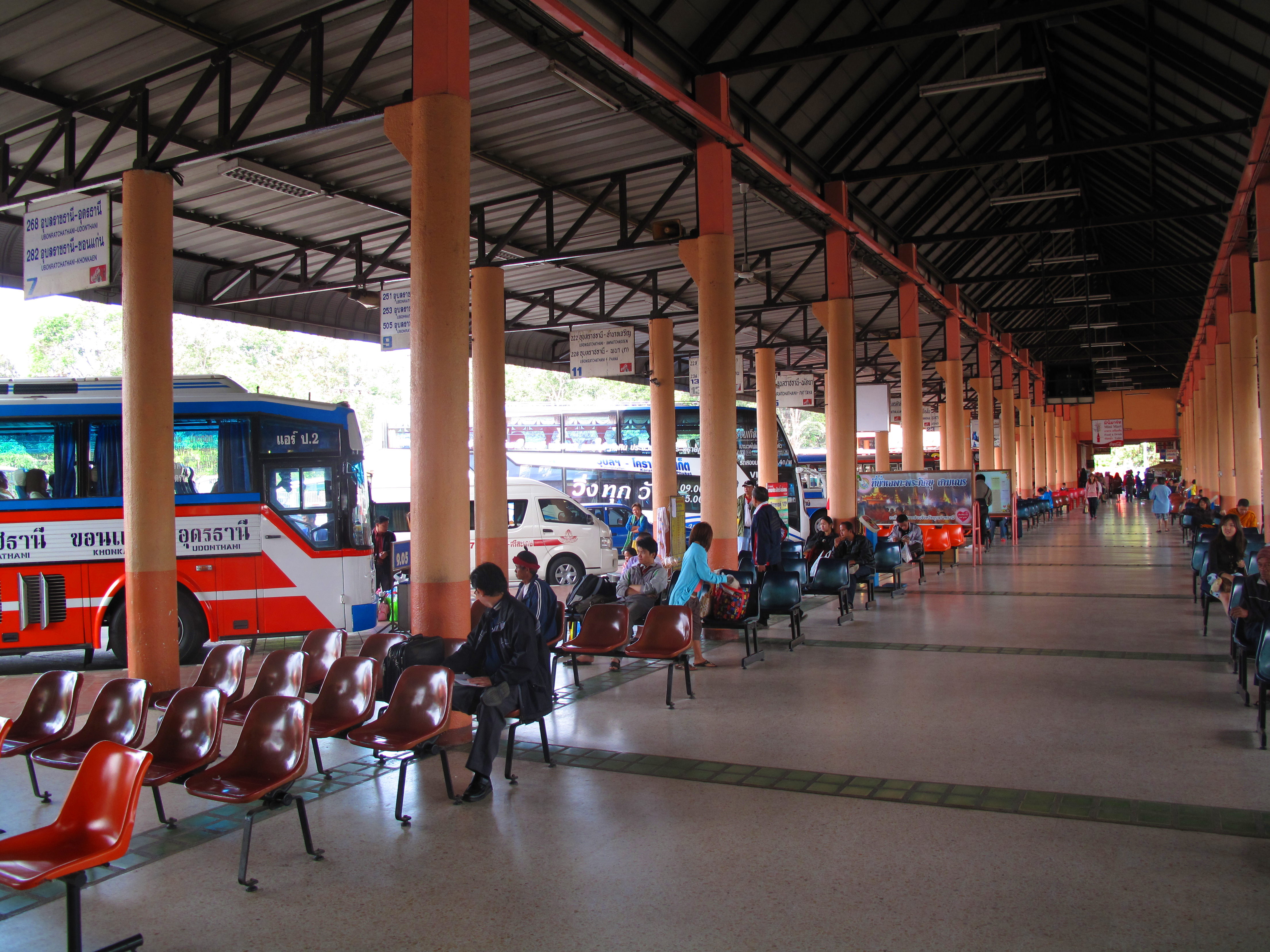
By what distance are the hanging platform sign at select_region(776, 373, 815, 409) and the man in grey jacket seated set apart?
1748 cm

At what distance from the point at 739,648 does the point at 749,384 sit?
20.0 m

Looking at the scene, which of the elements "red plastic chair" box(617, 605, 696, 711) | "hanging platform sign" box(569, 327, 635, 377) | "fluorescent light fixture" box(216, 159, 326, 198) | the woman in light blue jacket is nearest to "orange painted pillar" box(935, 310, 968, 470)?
"hanging platform sign" box(569, 327, 635, 377)

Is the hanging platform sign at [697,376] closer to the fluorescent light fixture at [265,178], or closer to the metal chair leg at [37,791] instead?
the fluorescent light fixture at [265,178]

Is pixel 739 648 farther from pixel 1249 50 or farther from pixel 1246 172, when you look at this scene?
pixel 1246 172

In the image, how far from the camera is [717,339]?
1250cm

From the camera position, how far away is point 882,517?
18969 millimetres

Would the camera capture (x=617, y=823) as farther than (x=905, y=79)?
No

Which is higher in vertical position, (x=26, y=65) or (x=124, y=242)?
(x=26, y=65)

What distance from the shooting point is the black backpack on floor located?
20.8 feet

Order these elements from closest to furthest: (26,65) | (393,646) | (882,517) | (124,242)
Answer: (393,646), (124,242), (26,65), (882,517)

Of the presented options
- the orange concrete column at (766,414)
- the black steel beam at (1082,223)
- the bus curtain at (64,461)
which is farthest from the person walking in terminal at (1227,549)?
the orange concrete column at (766,414)

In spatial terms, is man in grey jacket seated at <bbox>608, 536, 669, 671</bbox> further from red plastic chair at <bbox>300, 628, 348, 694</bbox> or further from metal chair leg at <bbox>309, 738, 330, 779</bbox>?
metal chair leg at <bbox>309, 738, 330, 779</bbox>

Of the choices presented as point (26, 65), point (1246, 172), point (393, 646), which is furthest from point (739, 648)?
point (1246, 172)

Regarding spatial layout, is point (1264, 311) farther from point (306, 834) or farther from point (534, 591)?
point (306, 834)
